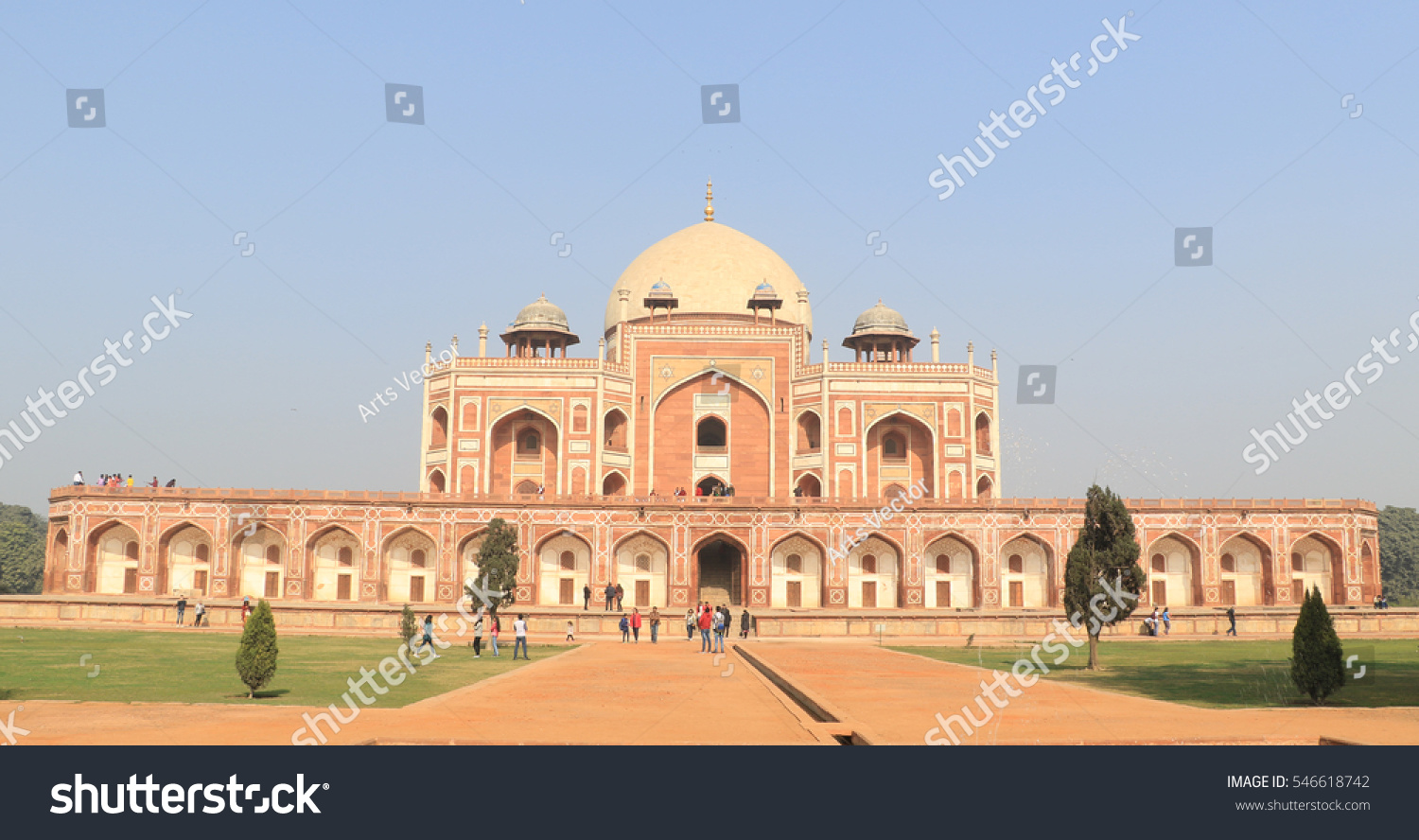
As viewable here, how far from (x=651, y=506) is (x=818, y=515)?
5.83 metres

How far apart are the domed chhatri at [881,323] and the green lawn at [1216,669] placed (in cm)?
2222

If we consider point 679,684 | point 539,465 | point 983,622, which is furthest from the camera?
point 539,465

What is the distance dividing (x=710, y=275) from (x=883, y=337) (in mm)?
8868

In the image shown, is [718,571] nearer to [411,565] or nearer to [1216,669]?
[411,565]

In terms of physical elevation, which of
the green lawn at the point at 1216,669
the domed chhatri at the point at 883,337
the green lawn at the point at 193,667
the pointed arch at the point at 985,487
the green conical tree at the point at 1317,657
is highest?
the domed chhatri at the point at 883,337

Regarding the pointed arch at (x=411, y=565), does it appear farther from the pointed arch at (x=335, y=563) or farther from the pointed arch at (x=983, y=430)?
the pointed arch at (x=983, y=430)

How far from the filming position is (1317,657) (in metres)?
14.8

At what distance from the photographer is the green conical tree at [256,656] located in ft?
46.1

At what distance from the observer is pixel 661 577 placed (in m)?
39.5

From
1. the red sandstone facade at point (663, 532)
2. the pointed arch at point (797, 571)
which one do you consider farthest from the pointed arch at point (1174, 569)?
the pointed arch at point (797, 571)

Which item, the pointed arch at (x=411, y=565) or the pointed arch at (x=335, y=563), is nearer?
the pointed arch at (x=335, y=563)

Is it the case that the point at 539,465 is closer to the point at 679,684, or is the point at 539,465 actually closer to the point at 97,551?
the point at 97,551

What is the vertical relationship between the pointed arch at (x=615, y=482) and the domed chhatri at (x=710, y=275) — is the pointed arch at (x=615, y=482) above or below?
below
